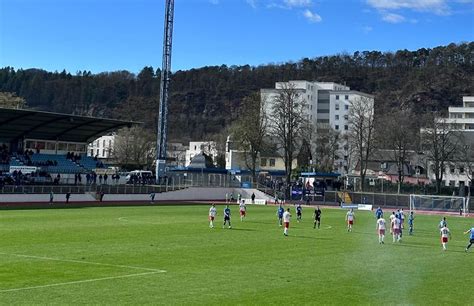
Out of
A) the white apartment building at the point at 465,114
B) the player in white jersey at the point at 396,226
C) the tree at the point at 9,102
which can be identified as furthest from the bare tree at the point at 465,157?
the tree at the point at 9,102

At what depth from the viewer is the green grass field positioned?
60.9 feet

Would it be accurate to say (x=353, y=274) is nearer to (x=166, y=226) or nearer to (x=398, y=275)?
(x=398, y=275)

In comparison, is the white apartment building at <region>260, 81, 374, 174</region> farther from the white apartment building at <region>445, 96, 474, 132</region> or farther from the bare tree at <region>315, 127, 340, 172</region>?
the bare tree at <region>315, 127, 340, 172</region>

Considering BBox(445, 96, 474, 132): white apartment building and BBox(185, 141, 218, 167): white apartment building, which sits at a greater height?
BBox(445, 96, 474, 132): white apartment building

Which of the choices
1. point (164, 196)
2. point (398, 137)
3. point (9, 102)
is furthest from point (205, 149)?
point (164, 196)

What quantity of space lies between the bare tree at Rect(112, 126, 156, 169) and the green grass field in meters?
92.6

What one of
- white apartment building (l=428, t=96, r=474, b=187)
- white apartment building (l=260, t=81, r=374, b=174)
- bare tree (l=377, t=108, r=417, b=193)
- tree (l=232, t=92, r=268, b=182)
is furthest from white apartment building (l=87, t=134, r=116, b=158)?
bare tree (l=377, t=108, r=417, b=193)

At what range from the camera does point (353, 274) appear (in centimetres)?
2334

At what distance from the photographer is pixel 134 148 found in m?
134

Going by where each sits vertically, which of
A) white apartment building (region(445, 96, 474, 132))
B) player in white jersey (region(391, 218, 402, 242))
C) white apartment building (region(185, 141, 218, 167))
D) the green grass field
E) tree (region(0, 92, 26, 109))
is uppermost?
white apartment building (region(445, 96, 474, 132))


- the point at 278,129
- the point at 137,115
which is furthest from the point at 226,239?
the point at 137,115

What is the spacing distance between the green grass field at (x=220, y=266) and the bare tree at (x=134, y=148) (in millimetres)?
92560

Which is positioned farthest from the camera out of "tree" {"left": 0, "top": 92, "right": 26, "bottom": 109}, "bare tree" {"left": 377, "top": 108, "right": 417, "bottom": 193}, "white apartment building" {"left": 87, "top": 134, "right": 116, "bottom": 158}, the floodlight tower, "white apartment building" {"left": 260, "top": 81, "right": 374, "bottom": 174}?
"white apartment building" {"left": 87, "top": 134, "right": 116, "bottom": 158}

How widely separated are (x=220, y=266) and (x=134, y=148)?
11196cm
